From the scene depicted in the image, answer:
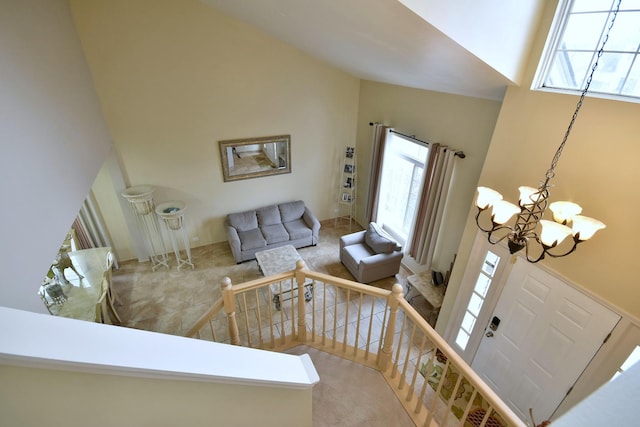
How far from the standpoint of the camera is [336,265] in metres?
5.62

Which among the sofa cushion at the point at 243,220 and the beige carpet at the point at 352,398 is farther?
the sofa cushion at the point at 243,220

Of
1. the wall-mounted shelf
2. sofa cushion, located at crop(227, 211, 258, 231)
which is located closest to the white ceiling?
the wall-mounted shelf

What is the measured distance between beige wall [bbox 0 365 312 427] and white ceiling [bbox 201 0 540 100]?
2461 mm

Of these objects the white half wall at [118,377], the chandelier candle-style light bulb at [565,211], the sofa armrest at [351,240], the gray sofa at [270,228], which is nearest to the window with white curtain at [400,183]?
the sofa armrest at [351,240]

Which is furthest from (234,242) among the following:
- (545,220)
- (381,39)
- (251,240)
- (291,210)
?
(545,220)

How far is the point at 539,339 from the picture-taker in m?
2.90

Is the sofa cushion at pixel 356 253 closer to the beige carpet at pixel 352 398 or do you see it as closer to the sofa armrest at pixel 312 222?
the sofa armrest at pixel 312 222

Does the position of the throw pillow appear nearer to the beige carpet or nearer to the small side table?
the small side table

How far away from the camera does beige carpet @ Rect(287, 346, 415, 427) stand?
2.35 metres

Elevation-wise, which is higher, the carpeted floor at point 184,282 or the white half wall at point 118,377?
the white half wall at point 118,377

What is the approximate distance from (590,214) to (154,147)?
5535 millimetres

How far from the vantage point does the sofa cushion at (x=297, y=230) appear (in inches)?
231

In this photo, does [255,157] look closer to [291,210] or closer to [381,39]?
[291,210]

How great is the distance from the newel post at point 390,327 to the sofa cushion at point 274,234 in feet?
11.3
